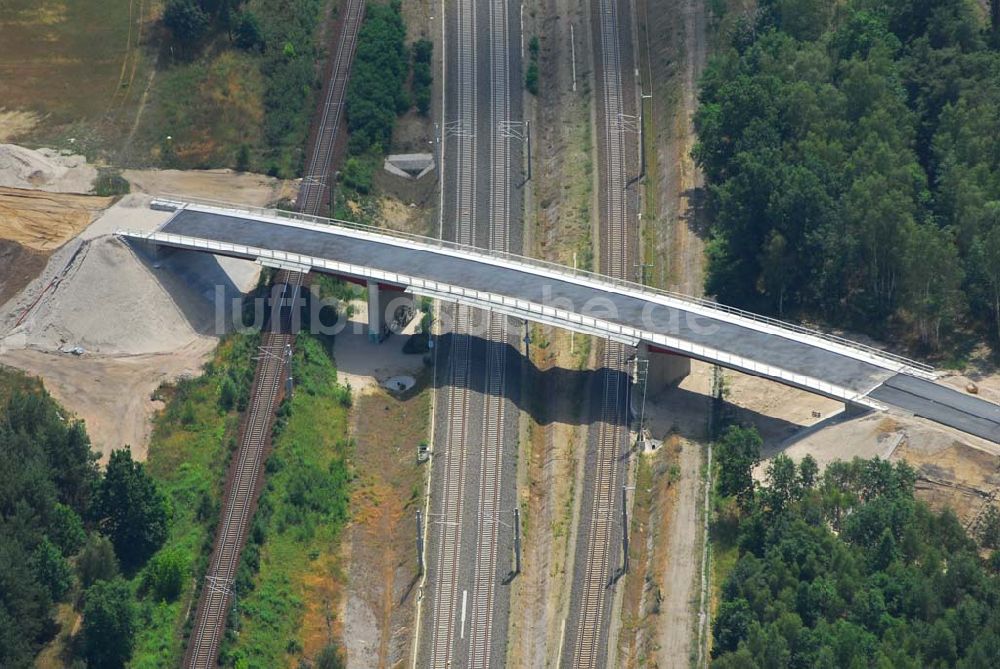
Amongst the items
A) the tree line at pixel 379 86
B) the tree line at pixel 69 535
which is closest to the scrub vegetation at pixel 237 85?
the tree line at pixel 379 86

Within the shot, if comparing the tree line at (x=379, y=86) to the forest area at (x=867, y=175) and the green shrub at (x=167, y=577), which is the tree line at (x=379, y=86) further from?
the green shrub at (x=167, y=577)

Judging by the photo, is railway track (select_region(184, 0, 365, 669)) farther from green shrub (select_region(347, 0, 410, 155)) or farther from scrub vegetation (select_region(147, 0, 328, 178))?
scrub vegetation (select_region(147, 0, 328, 178))

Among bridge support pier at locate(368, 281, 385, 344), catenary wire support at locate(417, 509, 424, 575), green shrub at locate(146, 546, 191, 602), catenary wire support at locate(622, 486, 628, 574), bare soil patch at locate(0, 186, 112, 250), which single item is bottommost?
green shrub at locate(146, 546, 191, 602)

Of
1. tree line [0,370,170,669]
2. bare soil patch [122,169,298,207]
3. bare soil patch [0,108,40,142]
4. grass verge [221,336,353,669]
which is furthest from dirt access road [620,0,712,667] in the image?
bare soil patch [0,108,40,142]

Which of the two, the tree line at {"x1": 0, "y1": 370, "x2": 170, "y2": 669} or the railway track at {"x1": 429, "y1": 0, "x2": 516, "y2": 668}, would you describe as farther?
the railway track at {"x1": 429, "y1": 0, "x2": 516, "y2": 668}

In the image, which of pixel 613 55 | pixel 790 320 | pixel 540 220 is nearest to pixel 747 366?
pixel 790 320

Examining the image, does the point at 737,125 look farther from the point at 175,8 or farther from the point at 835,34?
the point at 175,8

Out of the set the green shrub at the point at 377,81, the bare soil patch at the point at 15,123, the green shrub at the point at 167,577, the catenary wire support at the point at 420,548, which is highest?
the green shrub at the point at 377,81
